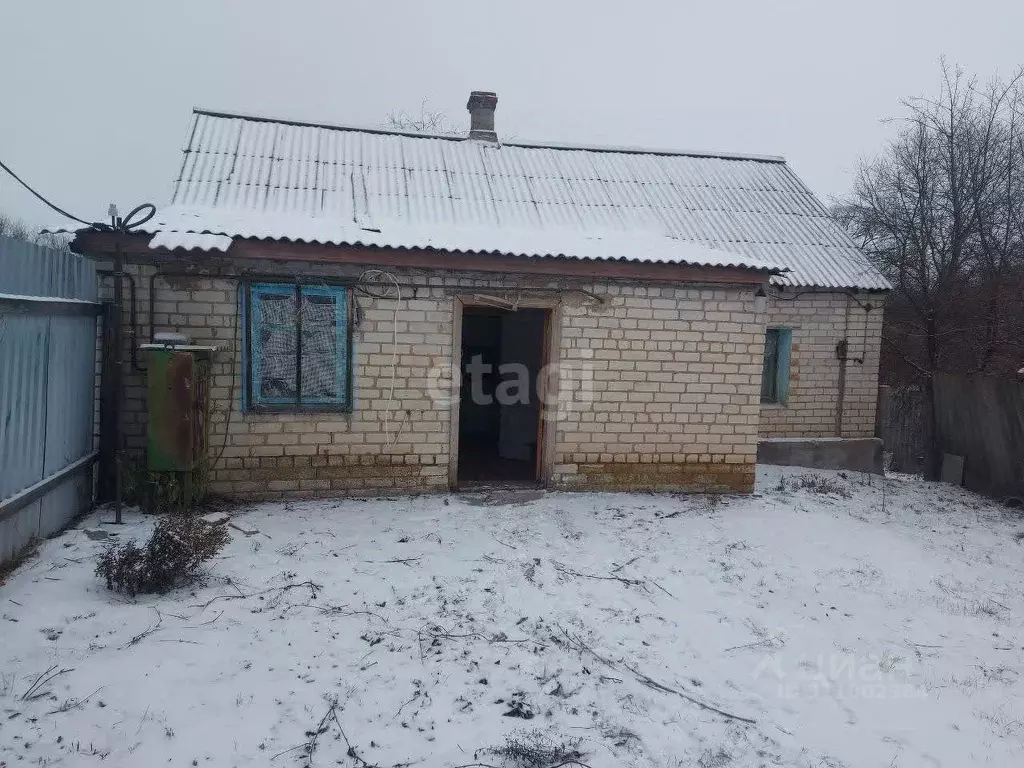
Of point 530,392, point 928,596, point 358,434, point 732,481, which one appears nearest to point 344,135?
point 530,392

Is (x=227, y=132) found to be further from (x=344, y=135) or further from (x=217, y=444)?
(x=217, y=444)

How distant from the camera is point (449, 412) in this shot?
6723 mm

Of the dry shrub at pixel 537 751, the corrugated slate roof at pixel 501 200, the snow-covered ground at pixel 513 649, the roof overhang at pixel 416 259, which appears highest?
the corrugated slate roof at pixel 501 200

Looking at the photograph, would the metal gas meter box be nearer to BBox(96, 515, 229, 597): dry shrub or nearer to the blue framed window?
the blue framed window

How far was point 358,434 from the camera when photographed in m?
6.52

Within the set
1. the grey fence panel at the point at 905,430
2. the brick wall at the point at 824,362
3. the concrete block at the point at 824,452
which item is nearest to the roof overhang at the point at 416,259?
the brick wall at the point at 824,362

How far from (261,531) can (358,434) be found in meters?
1.38

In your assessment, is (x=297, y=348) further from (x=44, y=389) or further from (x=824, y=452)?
(x=824, y=452)

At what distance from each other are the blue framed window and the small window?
6.54 m

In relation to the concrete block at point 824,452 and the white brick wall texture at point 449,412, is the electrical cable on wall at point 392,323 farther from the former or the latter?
the concrete block at point 824,452

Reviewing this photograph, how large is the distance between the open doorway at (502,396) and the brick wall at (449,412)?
0.66 meters

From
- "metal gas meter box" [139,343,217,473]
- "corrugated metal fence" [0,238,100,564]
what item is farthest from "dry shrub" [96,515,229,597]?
"metal gas meter box" [139,343,217,473]

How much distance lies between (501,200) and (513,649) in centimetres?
659

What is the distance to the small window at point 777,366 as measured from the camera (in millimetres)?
10094
